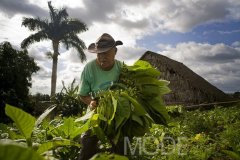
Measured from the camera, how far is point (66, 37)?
100 ft

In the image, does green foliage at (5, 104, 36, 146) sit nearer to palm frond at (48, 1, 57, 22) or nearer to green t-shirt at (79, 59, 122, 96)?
green t-shirt at (79, 59, 122, 96)

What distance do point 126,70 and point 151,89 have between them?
460mm

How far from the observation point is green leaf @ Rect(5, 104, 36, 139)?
112 cm

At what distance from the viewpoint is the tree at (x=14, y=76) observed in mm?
19250

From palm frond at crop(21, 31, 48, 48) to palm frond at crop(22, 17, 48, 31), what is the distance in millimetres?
490

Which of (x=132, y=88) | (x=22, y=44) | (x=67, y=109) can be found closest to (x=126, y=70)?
(x=132, y=88)

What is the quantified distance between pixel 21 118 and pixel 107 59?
2469 millimetres

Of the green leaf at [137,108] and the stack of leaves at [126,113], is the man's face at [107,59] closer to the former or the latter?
the stack of leaves at [126,113]

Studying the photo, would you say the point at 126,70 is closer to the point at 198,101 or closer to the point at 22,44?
the point at 198,101

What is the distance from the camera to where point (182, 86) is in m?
17.8

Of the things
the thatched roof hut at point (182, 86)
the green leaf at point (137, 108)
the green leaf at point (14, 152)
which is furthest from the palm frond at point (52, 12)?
the green leaf at point (14, 152)

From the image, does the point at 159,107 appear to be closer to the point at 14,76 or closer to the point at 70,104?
the point at 70,104

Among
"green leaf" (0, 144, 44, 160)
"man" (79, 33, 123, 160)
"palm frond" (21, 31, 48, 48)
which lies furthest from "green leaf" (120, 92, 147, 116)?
"palm frond" (21, 31, 48, 48)

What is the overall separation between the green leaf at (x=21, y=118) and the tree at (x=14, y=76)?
59.6ft
